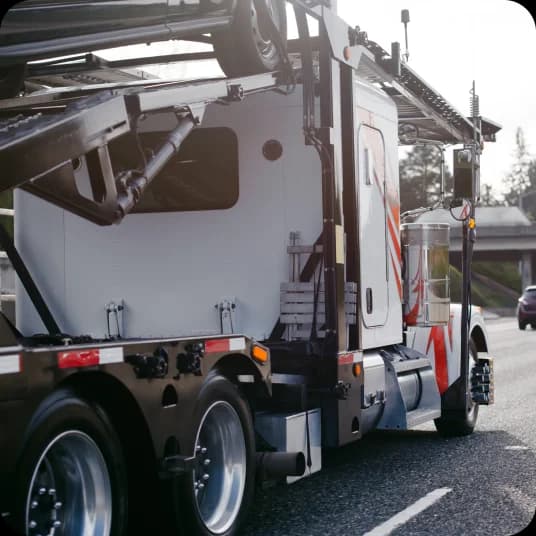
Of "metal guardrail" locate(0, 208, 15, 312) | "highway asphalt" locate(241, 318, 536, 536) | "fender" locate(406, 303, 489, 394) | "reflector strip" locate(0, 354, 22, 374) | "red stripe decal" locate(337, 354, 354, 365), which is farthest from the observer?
"fender" locate(406, 303, 489, 394)

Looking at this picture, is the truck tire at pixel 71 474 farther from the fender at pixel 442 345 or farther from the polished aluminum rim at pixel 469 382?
the polished aluminum rim at pixel 469 382

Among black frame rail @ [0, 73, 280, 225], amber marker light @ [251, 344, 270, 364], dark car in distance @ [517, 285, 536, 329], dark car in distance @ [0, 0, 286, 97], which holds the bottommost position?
dark car in distance @ [517, 285, 536, 329]

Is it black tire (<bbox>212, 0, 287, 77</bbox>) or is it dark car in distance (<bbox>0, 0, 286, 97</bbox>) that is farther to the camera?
black tire (<bbox>212, 0, 287, 77</bbox>)

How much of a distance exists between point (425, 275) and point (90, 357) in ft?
17.3

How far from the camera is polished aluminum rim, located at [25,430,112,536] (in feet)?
14.6

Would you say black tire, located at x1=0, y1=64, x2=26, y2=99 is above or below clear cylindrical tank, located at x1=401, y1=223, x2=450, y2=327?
above

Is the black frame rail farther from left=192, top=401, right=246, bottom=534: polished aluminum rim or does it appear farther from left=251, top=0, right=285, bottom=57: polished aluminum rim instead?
left=192, top=401, right=246, bottom=534: polished aluminum rim

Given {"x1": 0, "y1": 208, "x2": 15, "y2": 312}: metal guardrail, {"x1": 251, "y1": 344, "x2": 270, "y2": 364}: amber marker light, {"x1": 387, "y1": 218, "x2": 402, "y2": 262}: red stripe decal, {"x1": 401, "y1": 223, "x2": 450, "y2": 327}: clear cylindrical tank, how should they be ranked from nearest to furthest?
{"x1": 251, "y1": 344, "x2": 270, "y2": 364}: amber marker light < {"x1": 0, "y1": 208, "x2": 15, "y2": 312}: metal guardrail < {"x1": 387, "y1": 218, "x2": 402, "y2": 262}: red stripe decal < {"x1": 401, "y1": 223, "x2": 450, "y2": 327}: clear cylindrical tank

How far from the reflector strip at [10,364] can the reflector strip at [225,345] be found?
5.42ft

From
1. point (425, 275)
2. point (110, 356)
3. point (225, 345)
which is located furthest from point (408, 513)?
point (425, 275)

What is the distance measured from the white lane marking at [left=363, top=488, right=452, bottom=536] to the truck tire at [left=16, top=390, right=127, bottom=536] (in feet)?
6.45

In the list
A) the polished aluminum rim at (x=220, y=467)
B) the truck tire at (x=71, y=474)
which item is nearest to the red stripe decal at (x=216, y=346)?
the polished aluminum rim at (x=220, y=467)

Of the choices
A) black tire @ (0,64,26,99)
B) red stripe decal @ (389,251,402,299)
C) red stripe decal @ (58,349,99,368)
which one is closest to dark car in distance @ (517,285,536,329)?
red stripe decal @ (389,251,402,299)

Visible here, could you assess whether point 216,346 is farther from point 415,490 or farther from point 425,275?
point 425,275
